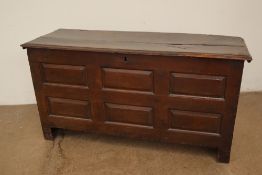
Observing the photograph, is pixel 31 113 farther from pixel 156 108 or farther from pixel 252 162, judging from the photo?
pixel 252 162

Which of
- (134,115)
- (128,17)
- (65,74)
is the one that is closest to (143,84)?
(134,115)

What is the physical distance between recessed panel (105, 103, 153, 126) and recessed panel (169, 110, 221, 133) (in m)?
0.14

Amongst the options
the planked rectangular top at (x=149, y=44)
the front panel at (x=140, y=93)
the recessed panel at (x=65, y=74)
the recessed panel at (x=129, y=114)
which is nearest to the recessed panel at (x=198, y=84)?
the front panel at (x=140, y=93)

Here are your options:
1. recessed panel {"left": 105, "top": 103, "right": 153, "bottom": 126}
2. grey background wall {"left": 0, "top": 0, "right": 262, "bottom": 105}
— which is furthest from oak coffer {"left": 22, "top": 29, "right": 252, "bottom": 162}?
grey background wall {"left": 0, "top": 0, "right": 262, "bottom": 105}

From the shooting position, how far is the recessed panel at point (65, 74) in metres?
1.55

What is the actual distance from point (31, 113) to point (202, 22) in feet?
5.08

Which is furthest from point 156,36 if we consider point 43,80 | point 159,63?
point 43,80

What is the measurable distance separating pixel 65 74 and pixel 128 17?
76 centimetres

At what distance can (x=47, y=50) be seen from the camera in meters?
1.53

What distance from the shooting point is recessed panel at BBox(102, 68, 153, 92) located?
146 centimetres

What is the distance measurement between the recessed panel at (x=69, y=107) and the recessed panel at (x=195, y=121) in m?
0.53

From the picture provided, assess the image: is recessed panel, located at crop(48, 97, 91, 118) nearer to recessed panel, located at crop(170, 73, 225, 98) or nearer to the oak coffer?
the oak coffer

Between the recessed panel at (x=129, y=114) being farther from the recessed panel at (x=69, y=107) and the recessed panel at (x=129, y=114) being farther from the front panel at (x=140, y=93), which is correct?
the recessed panel at (x=69, y=107)

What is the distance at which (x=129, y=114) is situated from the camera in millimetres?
1583
